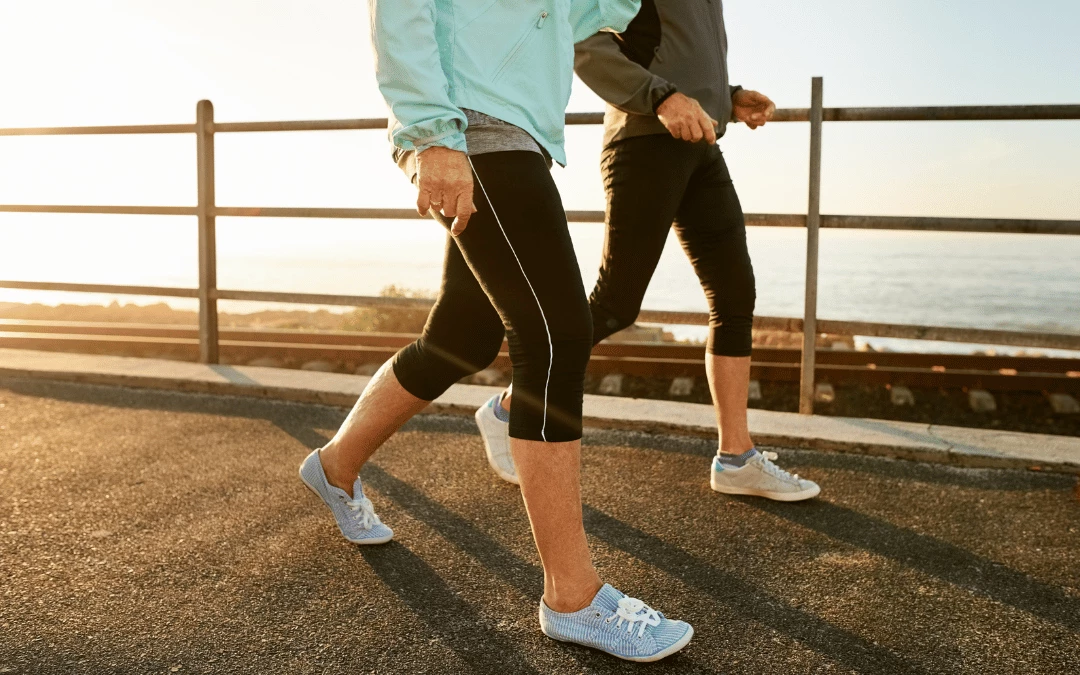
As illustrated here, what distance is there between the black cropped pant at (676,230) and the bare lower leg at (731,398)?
36mm

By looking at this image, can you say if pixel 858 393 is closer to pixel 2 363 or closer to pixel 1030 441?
pixel 1030 441

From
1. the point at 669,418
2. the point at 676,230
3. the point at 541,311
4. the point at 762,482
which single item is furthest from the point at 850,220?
the point at 541,311

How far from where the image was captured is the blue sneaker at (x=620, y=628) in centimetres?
172

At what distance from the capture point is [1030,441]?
126 inches

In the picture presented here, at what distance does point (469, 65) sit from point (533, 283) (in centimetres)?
41

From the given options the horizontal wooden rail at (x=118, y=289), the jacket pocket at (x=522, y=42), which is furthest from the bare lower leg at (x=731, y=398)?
the horizontal wooden rail at (x=118, y=289)

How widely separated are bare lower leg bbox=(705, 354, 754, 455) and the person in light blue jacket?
39.4 inches

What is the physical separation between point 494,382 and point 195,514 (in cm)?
307

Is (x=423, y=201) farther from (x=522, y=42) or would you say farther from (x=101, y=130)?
(x=101, y=130)

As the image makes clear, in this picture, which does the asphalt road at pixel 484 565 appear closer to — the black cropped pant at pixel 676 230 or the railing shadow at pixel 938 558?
the railing shadow at pixel 938 558

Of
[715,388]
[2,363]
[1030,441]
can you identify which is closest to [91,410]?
[2,363]

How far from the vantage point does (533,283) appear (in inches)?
65.9

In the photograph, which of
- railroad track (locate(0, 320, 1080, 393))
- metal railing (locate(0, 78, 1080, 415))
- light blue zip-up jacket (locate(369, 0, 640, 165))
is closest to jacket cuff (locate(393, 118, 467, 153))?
light blue zip-up jacket (locate(369, 0, 640, 165))

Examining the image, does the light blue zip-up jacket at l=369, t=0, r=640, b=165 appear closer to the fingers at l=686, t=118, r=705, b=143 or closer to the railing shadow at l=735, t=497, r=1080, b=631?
the fingers at l=686, t=118, r=705, b=143
